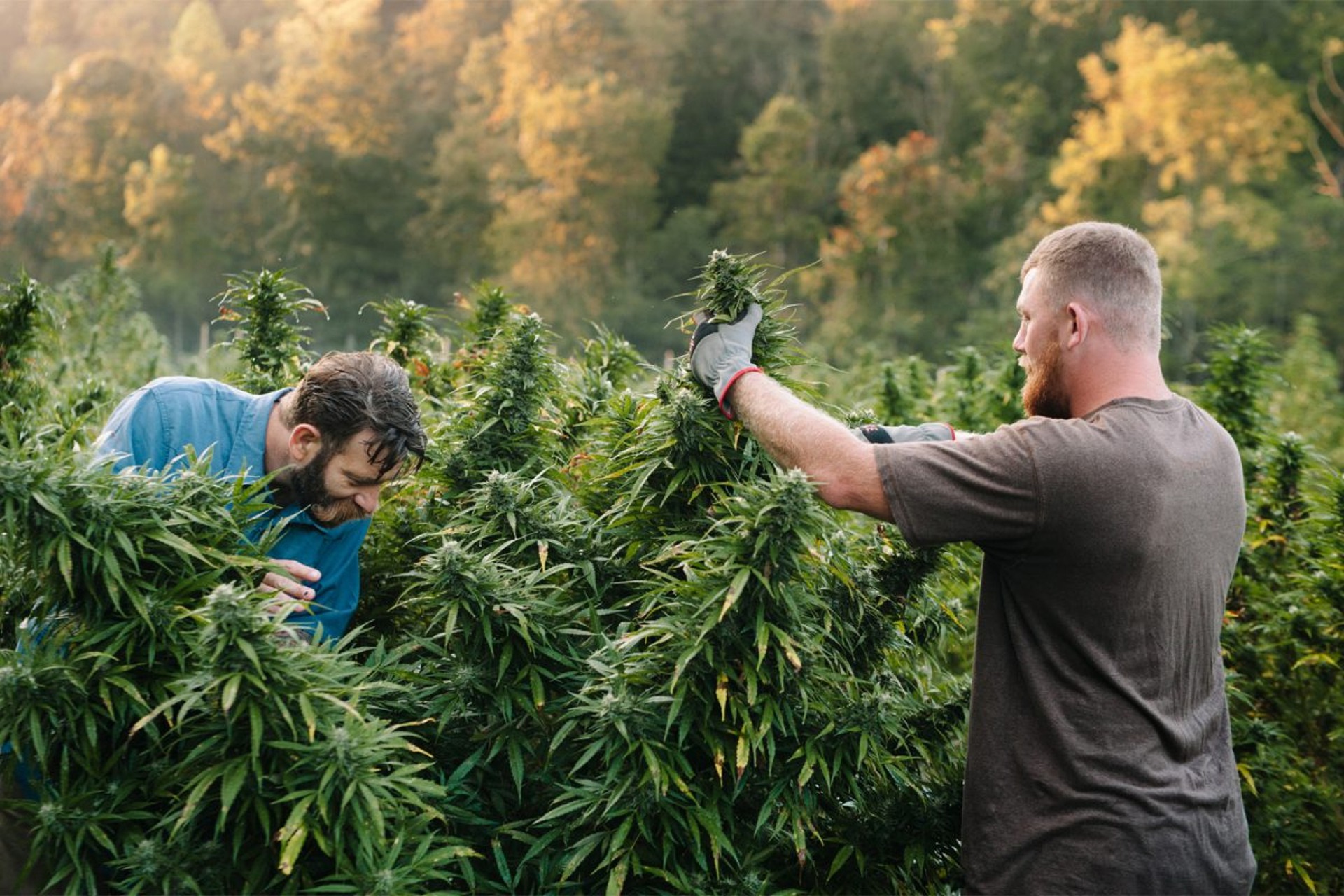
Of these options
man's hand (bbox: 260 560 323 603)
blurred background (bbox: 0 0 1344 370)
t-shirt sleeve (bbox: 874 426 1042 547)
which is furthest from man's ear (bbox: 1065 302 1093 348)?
blurred background (bbox: 0 0 1344 370)

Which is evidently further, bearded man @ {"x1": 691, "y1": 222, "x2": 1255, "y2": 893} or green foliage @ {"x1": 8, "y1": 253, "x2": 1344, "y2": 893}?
bearded man @ {"x1": 691, "y1": 222, "x2": 1255, "y2": 893}

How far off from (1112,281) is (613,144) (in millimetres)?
37435

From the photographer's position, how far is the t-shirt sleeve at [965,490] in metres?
2.65

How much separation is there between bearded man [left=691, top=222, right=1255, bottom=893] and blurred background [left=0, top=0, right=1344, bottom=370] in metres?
28.3

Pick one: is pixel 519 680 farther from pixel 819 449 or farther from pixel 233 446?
pixel 233 446

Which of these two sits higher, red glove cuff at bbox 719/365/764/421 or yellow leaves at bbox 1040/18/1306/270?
red glove cuff at bbox 719/365/764/421

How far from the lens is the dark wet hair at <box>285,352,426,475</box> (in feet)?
10.9

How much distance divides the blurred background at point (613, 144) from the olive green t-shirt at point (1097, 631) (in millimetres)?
28358

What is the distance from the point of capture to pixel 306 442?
11.1 feet

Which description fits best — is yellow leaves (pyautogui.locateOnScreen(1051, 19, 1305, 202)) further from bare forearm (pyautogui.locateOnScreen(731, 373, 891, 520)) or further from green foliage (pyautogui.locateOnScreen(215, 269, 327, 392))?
bare forearm (pyautogui.locateOnScreen(731, 373, 891, 520))

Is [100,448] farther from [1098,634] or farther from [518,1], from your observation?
[518,1]

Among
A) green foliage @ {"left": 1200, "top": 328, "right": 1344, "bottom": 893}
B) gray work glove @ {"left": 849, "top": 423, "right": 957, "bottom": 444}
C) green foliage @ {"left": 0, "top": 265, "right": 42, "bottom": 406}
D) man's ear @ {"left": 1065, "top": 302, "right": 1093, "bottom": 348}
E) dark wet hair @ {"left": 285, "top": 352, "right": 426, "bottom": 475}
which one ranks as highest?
man's ear @ {"left": 1065, "top": 302, "right": 1093, "bottom": 348}

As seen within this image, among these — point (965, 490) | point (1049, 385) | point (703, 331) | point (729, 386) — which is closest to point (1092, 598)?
point (965, 490)

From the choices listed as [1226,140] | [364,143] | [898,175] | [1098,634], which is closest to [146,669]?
[1098,634]
